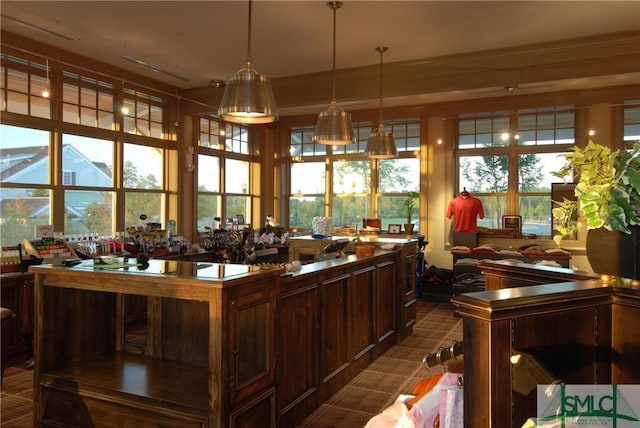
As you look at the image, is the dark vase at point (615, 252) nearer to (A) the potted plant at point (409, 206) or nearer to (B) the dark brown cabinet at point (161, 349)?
(B) the dark brown cabinet at point (161, 349)

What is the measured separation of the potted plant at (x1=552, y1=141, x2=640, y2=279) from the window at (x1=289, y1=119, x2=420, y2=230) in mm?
7092

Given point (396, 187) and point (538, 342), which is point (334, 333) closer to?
point (538, 342)

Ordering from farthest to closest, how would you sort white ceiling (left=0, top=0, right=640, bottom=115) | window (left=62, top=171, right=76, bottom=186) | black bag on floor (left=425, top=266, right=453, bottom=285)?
black bag on floor (left=425, top=266, right=453, bottom=285), window (left=62, top=171, right=76, bottom=186), white ceiling (left=0, top=0, right=640, bottom=115)

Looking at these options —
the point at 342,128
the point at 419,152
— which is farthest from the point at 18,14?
the point at 419,152

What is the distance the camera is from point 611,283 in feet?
5.78

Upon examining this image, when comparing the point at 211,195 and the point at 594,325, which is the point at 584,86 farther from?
the point at 594,325

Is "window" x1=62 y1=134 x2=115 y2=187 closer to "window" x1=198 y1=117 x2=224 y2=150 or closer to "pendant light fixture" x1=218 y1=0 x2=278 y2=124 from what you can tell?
"window" x1=198 y1=117 x2=224 y2=150

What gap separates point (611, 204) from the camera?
1.79 m

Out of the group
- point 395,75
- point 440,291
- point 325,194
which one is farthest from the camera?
point 325,194

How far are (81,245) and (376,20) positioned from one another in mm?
4332
